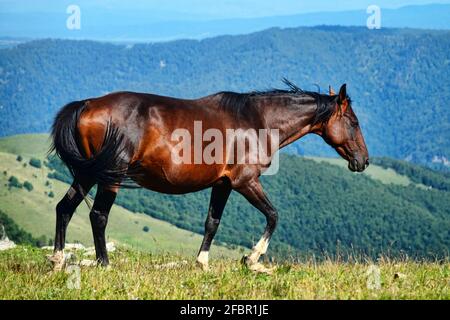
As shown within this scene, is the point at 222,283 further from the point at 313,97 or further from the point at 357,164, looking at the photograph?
the point at 357,164

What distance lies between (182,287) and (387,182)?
17706cm

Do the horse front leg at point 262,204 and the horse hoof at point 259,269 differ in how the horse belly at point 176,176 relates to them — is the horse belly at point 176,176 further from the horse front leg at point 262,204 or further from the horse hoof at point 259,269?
the horse hoof at point 259,269

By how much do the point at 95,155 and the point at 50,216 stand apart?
439ft

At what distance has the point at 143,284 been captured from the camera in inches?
359

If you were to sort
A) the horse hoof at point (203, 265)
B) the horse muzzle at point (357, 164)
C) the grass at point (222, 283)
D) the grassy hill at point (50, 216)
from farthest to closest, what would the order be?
1. the grassy hill at point (50, 216)
2. the horse muzzle at point (357, 164)
3. the horse hoof at point (203, 265)
4. the grass at point (222, 283)

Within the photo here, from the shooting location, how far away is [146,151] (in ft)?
36.5

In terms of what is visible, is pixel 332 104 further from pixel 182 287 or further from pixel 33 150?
pixel 33 150

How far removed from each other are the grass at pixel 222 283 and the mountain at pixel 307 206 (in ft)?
361

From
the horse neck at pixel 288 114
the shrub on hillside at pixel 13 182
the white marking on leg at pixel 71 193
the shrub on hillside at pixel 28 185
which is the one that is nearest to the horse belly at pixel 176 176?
the white marking on leg at pixel 71 193

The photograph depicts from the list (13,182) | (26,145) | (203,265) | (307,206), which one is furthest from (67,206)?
(26,145)

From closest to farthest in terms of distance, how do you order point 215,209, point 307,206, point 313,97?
point 215,209
point 313,97
point 307,206

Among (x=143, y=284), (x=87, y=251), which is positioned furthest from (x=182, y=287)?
(x=87, y=251)

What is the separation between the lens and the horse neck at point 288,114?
12656 mm
